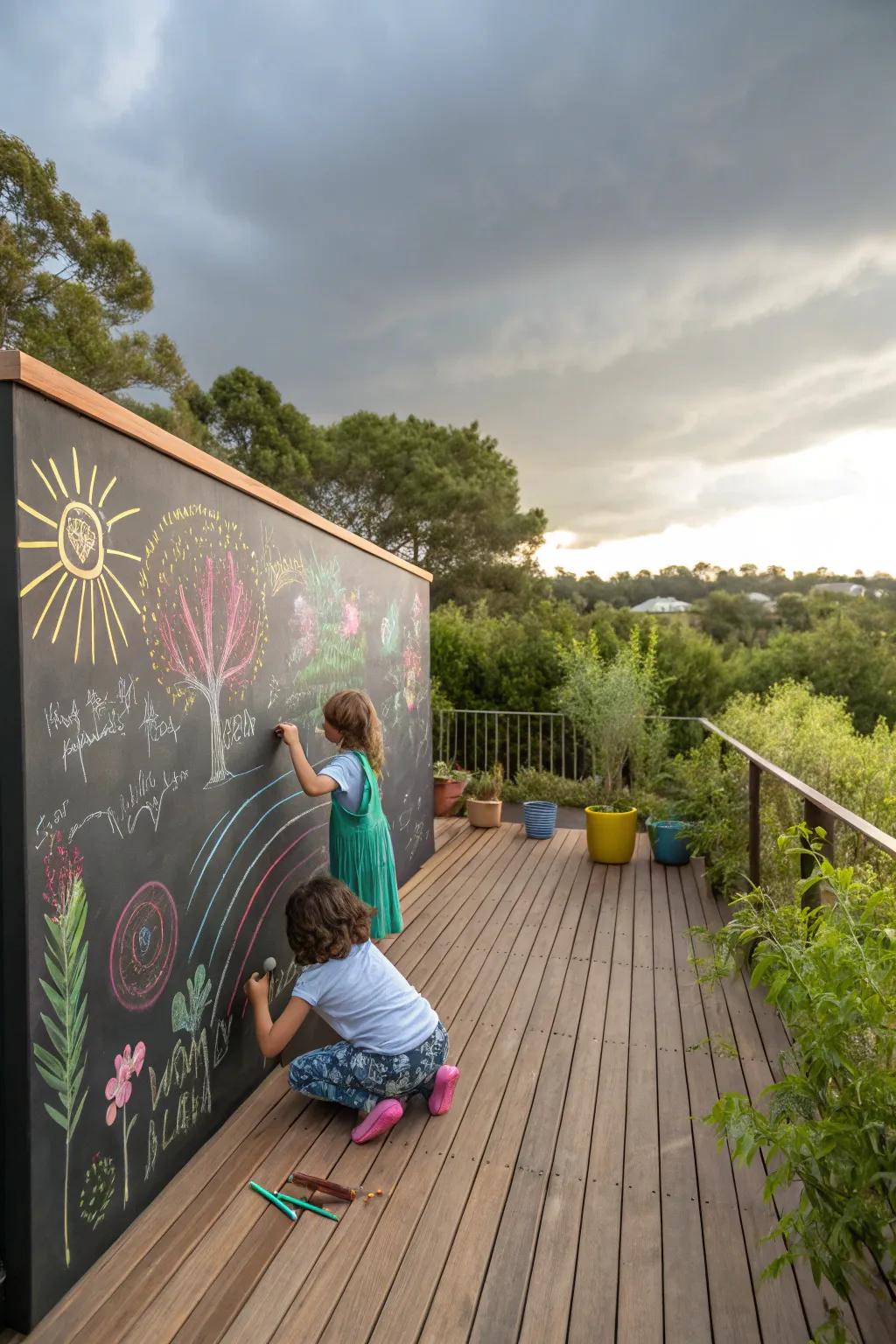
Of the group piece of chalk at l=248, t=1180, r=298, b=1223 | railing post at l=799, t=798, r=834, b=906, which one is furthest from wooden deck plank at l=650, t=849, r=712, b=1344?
piece of chalk at l=248, t=1180, r=298, b=1223

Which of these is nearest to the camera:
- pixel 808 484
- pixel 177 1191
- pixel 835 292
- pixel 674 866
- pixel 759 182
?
pixel 177 1191

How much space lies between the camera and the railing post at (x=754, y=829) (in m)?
4.07

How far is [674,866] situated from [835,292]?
9.65 meters

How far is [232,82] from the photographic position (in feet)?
38.4

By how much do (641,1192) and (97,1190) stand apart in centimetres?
141

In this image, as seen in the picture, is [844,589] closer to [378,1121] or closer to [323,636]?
[323,636]

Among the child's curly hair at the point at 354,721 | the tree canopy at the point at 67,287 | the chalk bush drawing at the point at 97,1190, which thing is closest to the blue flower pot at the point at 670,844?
the child's curly hair at the point at 354,721

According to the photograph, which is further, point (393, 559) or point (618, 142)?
point (618, 142)

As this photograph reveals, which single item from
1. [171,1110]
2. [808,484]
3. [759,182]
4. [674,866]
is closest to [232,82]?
[759,182]

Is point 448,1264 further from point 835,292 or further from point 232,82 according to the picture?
point 232,82

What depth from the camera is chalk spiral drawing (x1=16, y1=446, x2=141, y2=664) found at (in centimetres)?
161

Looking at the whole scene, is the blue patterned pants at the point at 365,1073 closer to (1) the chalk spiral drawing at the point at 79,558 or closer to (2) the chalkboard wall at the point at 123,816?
(2) the chalkboard wall at the point at 123,816

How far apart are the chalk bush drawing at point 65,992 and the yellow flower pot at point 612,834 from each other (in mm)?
4350

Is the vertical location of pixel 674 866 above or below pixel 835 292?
below
